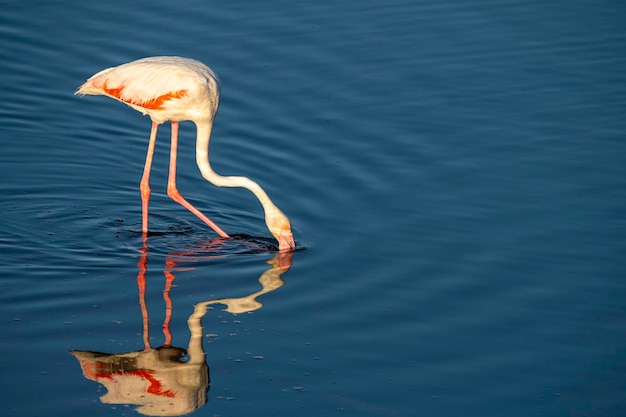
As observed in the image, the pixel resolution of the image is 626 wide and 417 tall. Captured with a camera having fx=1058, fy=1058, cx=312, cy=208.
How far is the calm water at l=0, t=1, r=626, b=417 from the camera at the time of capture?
816 cm

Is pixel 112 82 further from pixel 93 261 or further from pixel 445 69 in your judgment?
pixel 445 69

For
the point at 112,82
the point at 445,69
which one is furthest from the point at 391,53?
the point at 112,82

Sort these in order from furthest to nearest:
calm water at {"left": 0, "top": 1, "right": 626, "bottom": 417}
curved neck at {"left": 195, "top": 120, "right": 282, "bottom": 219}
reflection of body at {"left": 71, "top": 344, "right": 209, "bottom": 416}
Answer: curved neck at {"left": 195, "top": 120, "right": 282, "bottom": 219}, calm water at {"left": 0, "top": 1, "right": 626, "bottom": 417}, reflection of body at {"left": 71, "top": 344, "right": 209, "bottom": 416}

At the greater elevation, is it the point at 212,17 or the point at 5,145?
the point at 212,17

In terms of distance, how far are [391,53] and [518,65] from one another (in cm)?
177

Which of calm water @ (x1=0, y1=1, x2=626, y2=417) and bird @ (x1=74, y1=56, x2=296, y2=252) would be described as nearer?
calm water @ (x1=0, y1=1, x2=626, y2=417)

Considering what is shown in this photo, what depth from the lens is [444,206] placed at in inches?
444

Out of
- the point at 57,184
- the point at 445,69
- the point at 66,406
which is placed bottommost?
the point at 66,406

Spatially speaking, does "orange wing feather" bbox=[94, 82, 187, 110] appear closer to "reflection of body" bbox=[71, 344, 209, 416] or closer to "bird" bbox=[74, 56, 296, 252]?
"bird" bbox=[74, 56, 296, 252]

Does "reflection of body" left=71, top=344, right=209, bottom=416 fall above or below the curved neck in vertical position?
below

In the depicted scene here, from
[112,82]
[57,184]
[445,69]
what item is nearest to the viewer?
[112,82]

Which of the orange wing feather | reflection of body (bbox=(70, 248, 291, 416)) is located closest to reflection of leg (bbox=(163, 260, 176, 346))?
reflection of body (bbox=(70, 248, 291, 416))

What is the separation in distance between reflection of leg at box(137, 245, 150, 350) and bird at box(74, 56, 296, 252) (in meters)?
0.59

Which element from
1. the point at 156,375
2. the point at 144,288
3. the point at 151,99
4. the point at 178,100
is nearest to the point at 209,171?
the point at 178,100
